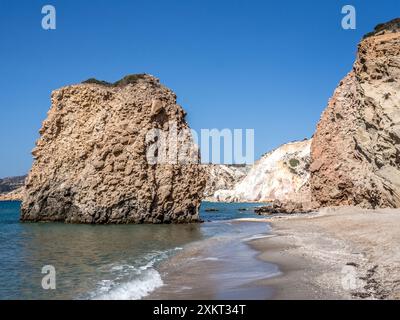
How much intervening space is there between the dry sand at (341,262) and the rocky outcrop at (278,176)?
241ft

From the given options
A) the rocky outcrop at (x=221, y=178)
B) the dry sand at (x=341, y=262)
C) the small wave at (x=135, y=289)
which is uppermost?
the rocky outcrop at (x=221, y=178)

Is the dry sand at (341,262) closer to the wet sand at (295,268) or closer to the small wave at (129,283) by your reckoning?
the wet sand at (295,268)

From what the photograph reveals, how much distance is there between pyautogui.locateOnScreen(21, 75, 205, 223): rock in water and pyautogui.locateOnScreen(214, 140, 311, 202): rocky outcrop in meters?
58.2

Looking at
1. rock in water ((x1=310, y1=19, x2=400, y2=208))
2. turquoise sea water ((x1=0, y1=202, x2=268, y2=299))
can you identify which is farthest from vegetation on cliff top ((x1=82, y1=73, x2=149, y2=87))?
rock in water ((x1=310, y1=19, x2=400, y2=208))

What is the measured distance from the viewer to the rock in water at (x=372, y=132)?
78.2ft

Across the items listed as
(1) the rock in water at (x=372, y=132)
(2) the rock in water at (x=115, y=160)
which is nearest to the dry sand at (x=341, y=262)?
(1) the rock in water at (x=372, y=132)

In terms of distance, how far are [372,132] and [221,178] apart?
126165 millimetres

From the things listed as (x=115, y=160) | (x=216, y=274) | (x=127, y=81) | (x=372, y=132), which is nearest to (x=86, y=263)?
(x=216, y=274)

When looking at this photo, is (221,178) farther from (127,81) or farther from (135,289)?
(135,289)

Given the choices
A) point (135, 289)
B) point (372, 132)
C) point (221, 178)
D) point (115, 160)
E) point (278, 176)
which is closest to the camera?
point (135, 289)

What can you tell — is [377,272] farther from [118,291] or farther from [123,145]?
[123,145]

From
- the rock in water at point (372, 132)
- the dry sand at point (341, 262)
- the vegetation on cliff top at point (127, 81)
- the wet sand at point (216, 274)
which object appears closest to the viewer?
the dry sand at point (341, 262)

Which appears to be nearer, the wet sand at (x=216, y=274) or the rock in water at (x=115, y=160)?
the wet sand at (x=216, y=274)

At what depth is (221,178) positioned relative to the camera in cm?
15112
